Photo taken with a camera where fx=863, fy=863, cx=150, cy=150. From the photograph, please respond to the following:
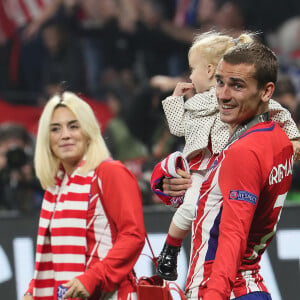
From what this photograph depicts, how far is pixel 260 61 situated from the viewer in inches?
114

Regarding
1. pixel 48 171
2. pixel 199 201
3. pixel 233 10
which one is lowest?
pixel 199 201

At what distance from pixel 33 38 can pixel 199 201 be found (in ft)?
23.2

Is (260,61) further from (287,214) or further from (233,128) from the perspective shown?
(287,214)

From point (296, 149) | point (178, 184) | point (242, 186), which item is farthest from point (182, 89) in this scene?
point (242, 186)

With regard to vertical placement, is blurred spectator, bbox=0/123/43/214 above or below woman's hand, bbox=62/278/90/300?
above

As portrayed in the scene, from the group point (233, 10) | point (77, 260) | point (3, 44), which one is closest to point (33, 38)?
point (3, 44)

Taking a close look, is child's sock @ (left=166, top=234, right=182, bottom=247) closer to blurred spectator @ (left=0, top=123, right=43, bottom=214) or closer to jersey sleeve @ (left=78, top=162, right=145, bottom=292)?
jersey sleeve @ (left=78, top=162, right=145, bottom=292)

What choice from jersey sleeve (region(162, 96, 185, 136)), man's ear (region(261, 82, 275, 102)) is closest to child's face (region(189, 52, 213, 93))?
jersey sleeve (region(162, 96, 185, 136))

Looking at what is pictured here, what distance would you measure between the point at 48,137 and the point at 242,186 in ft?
6.29

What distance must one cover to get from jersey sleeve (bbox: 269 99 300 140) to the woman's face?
4.63 feet

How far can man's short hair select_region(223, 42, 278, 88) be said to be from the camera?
2.90 meters

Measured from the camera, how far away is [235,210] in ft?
9.11

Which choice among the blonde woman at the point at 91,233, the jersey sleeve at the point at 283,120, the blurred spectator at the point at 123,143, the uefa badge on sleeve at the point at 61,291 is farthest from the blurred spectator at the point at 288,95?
the jersey sleeve at the point at 283,120

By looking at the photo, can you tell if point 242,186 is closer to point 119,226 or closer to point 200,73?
point 200,73
